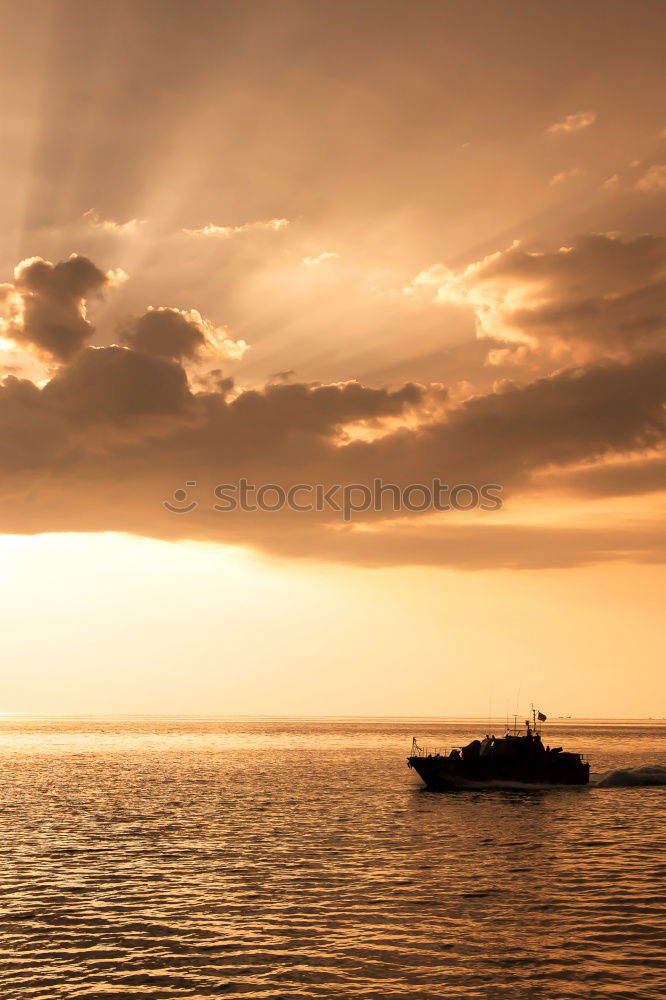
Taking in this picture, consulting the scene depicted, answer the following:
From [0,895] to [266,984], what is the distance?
17.9 m

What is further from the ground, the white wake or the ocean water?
the ocean water

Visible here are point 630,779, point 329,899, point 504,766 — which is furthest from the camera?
point 630,779

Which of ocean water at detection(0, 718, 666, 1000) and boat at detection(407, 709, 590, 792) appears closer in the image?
ocean water at detection(0, 718, 666, 1000)

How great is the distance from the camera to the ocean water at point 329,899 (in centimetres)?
2673

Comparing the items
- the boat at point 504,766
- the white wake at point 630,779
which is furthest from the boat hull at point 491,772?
the white wake at point 630,779

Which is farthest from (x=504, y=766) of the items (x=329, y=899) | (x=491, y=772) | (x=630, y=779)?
(x=329, y=899)

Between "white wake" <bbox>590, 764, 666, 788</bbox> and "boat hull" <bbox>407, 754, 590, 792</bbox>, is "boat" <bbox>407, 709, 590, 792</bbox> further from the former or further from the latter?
"white wake" <bbox>590, 764, 666, 788</bbox>

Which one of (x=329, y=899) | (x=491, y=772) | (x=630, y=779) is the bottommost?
(x=630, y=779)

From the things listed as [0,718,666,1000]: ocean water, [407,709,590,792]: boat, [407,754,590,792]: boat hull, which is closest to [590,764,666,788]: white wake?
[407,754,590,792]: boat hull

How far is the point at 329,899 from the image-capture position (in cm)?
3722

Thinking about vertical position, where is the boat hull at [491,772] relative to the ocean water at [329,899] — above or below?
below

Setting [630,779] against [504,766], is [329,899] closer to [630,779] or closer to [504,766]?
[504,766]

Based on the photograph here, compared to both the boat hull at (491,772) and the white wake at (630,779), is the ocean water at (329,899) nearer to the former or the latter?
the boat hull at (491,772)

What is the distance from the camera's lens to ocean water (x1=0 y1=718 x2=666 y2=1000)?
2673 cm
